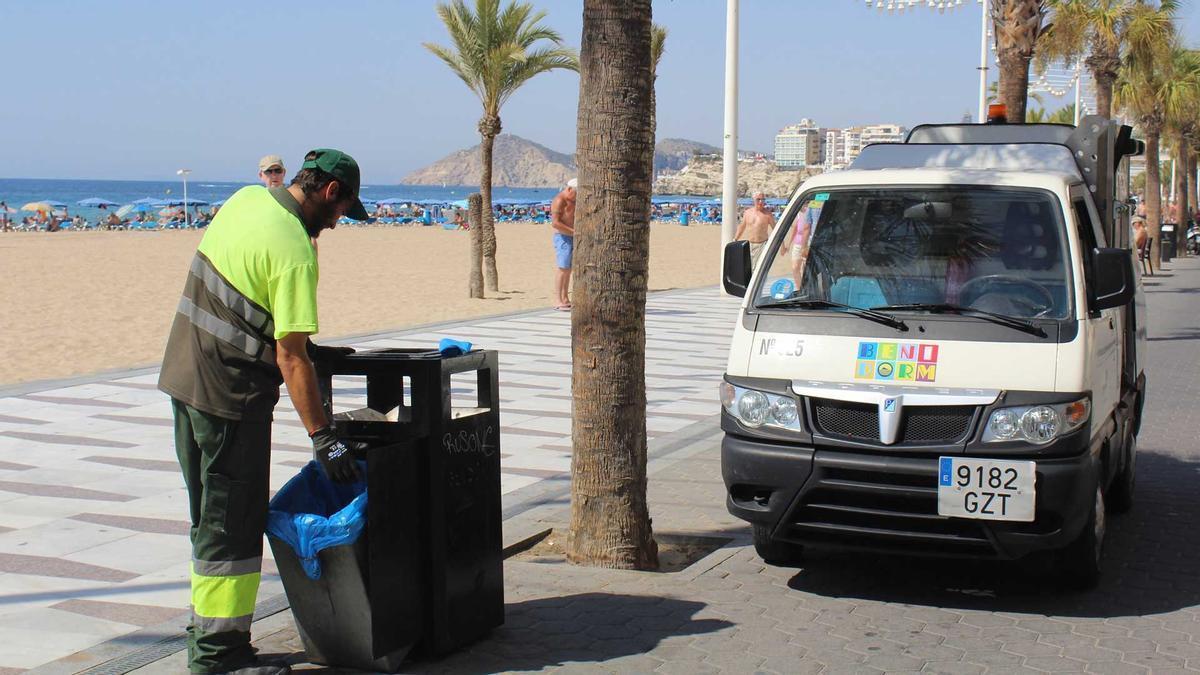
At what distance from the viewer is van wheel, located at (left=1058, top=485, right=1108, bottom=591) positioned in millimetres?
5746

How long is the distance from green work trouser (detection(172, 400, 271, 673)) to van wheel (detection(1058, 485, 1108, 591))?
3.51 meters

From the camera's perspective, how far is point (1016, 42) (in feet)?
62.1

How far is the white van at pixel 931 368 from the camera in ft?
17.9

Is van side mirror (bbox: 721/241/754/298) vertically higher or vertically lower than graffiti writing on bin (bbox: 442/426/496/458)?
higher

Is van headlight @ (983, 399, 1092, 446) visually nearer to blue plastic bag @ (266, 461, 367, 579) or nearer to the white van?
the white van

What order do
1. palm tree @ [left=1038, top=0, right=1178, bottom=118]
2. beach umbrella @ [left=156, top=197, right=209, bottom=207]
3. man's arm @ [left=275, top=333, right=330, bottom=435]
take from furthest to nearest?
beach umbrella @ [left=156, top=197, right=209, bottom=207], palm tree @ [left=1038, top=0, right=1178, bottom=118], man's arm @ [left=275, top=333, right=330, bottom=435]

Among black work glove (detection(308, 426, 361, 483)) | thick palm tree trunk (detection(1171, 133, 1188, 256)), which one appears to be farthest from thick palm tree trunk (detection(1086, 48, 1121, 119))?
black work glove (detection(308, 426, 361, 483))

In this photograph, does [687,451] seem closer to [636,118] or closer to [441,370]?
[636,118]

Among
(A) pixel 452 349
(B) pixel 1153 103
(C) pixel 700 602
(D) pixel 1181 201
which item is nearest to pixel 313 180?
(A) pixel 452 349

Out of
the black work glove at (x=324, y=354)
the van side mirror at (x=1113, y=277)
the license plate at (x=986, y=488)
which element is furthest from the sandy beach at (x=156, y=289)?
the van side mirror at (x=1113, y=277)

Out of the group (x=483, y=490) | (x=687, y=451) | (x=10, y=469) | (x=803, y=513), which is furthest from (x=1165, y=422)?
(x=10, y=469)

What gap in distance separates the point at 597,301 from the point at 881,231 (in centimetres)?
148

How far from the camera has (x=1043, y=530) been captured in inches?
215

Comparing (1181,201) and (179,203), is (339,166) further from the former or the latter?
(179,203)
